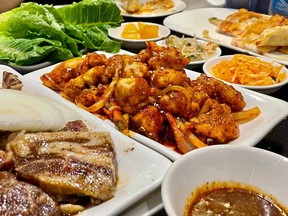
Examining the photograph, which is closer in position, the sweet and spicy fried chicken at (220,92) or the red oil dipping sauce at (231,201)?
the red oil dipping sauce at (231,201)

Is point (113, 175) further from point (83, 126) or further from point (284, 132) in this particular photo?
point (284, 132)

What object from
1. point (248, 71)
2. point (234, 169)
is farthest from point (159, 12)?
point (234, 169)

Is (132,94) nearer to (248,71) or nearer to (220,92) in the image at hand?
(220,92)

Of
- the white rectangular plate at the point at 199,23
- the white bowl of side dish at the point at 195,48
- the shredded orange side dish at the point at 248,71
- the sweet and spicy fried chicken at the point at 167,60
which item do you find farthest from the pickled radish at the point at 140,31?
the sweet and spicy fried chicken at the point at 167,60

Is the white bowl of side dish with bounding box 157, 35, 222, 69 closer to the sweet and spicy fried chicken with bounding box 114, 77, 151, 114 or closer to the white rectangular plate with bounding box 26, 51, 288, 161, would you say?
the white rectangular plate with bounding box 26, 51, 288, 161

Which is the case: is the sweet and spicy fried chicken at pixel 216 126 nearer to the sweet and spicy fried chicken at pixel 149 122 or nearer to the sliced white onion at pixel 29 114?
the sweet and spicy fried chicken at pixel 149 122

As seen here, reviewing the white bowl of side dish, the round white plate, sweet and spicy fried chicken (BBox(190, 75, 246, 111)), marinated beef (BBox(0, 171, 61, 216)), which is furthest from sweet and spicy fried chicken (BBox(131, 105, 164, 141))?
the round white plate

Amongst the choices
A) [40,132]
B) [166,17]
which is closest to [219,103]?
[40,132]
